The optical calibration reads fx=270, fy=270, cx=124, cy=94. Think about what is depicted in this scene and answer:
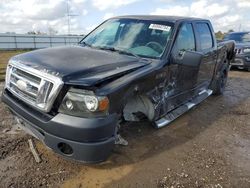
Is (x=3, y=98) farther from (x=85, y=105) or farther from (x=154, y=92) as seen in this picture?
(x=154, y=92)

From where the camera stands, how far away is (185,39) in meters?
4.61

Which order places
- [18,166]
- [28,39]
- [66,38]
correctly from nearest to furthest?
[18,166]
[28,39]
[66,38]

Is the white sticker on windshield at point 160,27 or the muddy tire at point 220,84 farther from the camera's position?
the muddy tire at point 220,84

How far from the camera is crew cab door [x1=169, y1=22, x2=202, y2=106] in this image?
3803mm

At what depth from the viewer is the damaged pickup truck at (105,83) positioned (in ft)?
9.04

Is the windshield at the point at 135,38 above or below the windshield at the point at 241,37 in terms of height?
above

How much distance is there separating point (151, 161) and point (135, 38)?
1.88 m

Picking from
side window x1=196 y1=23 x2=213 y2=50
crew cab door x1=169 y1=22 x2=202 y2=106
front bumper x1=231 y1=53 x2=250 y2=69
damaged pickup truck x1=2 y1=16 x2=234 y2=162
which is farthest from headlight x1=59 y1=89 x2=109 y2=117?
front bumper x1=231 y1=53 x2=250 y2=69

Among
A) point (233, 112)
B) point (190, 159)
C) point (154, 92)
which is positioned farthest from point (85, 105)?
point (233, 112)

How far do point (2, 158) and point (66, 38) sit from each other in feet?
85.5

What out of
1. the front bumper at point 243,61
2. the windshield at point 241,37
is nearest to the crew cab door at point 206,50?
the front bumper at point 243,61

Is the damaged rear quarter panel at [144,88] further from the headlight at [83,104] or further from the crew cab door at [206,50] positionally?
the crew cab door at [206,50]

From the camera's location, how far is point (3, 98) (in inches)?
140

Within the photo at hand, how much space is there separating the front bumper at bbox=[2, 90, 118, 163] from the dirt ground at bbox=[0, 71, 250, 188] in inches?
16.7
